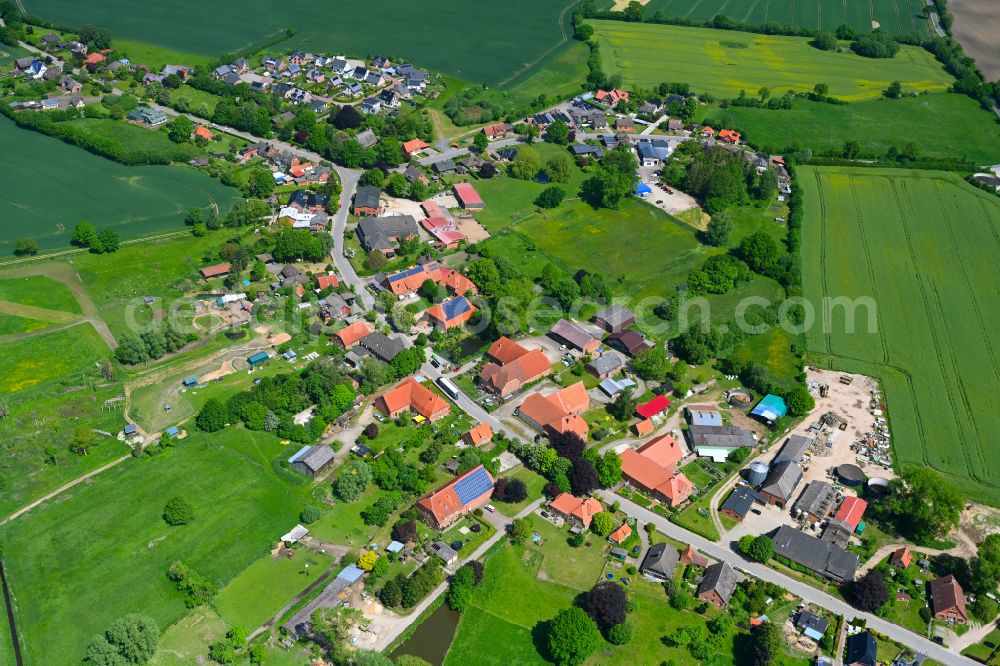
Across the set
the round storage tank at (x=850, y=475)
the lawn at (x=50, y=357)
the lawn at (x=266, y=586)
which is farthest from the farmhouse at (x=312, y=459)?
→ the round storage tank at (x=850, y=475)

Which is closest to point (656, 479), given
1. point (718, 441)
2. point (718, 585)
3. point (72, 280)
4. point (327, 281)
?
point (718, 441)

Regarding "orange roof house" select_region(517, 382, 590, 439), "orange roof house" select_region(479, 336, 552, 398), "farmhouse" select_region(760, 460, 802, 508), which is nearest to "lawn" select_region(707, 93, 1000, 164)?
"orange roof house" select_region(479, 336, 552, 398)

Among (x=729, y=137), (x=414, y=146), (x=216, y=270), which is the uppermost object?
(x=729, y=137)

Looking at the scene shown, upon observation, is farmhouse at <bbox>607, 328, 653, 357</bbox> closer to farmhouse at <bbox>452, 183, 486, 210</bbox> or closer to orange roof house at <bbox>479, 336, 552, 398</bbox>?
orange roof house at <bbox>479, 336, 552, 398</bbox>

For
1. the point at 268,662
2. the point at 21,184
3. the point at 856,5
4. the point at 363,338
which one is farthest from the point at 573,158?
the point at 856,5

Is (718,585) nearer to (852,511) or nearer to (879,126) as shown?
(852,511)

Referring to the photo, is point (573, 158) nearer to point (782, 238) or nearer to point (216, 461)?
point (782, 238)
